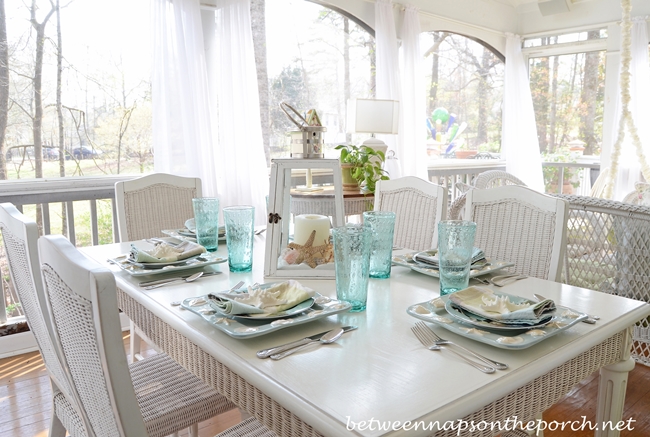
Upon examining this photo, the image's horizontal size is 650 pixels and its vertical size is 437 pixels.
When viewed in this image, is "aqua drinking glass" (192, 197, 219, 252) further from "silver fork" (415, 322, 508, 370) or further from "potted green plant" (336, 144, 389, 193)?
"potted green plant" (336, 144, 389, 193)

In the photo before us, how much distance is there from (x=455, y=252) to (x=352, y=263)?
27 cm

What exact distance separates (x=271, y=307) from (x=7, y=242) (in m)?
0.75

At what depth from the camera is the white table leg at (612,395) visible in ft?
3.96

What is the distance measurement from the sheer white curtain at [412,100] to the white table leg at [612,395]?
3264mm

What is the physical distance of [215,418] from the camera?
217 centimetres

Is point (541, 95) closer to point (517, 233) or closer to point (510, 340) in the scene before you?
point (517, 233)

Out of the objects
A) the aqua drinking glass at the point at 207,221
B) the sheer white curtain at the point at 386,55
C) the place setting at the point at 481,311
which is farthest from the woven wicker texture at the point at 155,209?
the sheer white curtain at the point at 386,55

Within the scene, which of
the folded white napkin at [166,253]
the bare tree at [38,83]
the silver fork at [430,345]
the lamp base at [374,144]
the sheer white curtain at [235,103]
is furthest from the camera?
the lamp base at [374,144]

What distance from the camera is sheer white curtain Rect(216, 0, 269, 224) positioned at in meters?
3.31

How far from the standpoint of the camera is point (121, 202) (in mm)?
2197

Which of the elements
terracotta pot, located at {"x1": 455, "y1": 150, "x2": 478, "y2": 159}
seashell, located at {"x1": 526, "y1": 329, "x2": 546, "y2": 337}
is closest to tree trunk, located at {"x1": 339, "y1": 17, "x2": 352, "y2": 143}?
terracotta pot, located at {"x1": 455, "y1": 150, "x2": 478, "y2": 159}

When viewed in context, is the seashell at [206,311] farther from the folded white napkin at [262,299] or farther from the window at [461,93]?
the window at [461,93]

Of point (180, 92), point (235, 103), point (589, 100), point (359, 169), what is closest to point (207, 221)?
point (359, 169)

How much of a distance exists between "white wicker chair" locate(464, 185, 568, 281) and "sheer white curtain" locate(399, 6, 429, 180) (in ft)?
8.42
